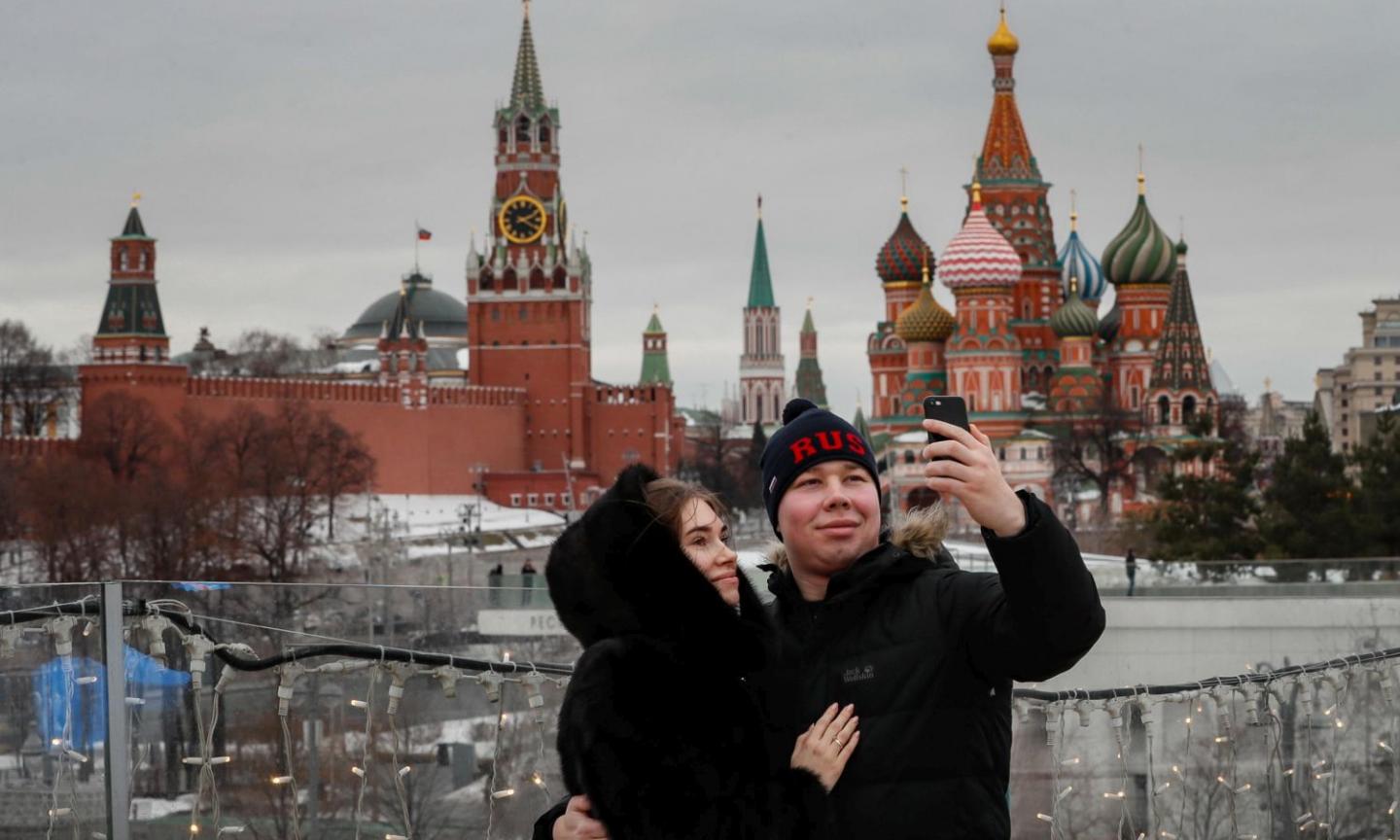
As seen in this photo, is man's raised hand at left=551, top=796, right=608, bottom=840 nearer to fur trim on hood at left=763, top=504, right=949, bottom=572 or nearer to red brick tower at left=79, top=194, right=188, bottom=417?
fur trim on hood at left=763, top=504, right=949, bottom=572

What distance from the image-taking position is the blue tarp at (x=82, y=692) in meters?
6.16

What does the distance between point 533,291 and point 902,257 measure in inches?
637

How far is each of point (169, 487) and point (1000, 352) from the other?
24844 millimetres

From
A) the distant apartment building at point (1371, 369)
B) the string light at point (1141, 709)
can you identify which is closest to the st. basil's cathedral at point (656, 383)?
the distant apartment building at point (1371, 369)

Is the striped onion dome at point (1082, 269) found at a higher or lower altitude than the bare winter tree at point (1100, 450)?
higher

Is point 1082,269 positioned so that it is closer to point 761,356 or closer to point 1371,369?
point 1371,369

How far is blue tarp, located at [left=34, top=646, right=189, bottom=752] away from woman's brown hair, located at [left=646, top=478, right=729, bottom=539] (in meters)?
2.05

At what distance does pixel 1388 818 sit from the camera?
8.50 m

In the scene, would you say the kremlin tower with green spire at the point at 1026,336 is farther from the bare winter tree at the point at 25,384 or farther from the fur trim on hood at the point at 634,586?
the fur trim on hood at the point at 634,586

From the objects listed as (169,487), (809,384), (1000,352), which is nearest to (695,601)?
(169,487)

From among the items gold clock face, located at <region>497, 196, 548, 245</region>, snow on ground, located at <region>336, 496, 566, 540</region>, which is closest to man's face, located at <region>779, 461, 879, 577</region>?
snow on ground, located at <region>336, 496, 566, 540</region>

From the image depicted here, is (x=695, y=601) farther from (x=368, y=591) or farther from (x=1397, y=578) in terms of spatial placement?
(x=1397, y=578)

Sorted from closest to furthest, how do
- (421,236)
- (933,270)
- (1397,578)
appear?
(1397,578)
(933,270)
(421,236)

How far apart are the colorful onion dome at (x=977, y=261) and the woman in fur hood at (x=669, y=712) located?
64093 mm
